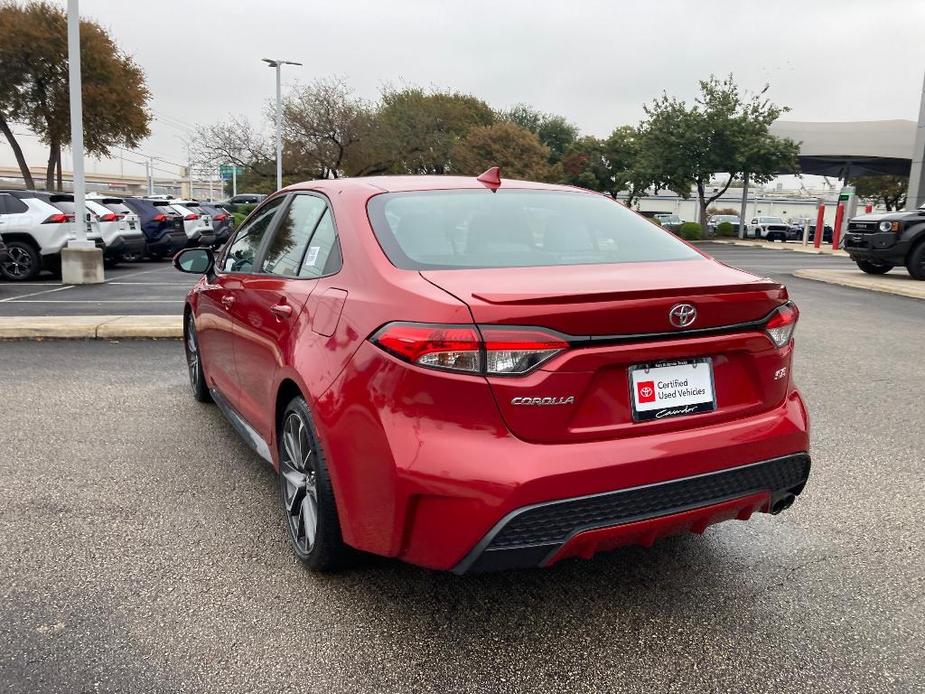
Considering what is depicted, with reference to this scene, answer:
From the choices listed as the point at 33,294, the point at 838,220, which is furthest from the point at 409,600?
the point at 838,220

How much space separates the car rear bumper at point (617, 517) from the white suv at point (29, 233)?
45.2ft

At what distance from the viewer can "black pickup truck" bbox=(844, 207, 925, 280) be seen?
15.6 m

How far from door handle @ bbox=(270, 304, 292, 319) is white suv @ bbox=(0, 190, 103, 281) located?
40.3 ft

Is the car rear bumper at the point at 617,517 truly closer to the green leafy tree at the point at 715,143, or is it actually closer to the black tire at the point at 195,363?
the black tire at the point at 195,363

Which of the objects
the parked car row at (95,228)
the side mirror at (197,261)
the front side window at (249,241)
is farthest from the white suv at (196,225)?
the front side window at (249,241)

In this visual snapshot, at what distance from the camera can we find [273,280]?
3637mm

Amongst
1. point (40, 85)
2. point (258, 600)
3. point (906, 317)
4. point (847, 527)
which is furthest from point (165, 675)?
point (40, 85)

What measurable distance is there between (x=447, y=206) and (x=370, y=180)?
1.68 ft

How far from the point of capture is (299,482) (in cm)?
321

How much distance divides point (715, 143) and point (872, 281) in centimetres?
2395

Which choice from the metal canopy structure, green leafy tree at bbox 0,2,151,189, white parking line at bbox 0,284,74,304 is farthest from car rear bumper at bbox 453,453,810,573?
the metal canopy structure

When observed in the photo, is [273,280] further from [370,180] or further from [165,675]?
[165,675]

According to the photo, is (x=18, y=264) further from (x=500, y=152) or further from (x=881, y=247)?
(x=500, y=152)

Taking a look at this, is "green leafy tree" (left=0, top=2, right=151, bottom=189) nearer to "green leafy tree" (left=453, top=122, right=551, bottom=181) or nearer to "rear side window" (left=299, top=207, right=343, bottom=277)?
"green leafy tree" (left=453, top=122, right=551, bottom=181)
